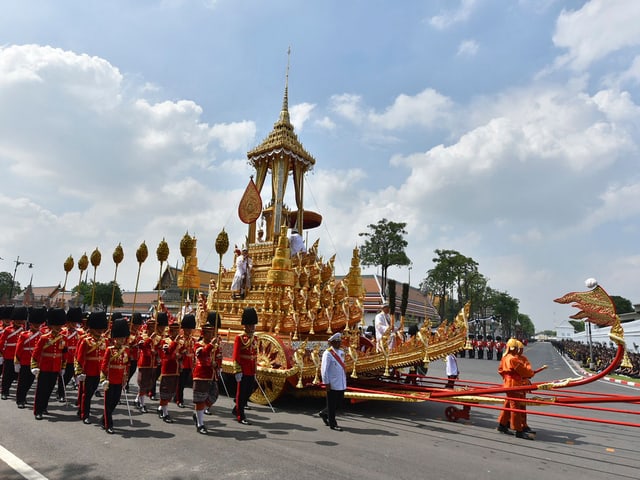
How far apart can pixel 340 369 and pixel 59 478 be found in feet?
13.0

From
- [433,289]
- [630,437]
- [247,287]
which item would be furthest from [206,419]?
[433,289]

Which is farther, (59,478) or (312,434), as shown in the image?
(312,434)

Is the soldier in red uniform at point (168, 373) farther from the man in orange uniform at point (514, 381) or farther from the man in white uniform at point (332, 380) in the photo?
the man in orange uniform at point (514, 381)

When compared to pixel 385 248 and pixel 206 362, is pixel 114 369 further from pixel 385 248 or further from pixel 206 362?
pixel 385 248

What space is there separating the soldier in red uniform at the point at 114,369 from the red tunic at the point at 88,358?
0.11m

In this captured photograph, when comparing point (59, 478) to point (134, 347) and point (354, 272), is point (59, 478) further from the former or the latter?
point (354, 272)

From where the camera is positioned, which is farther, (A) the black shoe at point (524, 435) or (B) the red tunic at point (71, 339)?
(B) the red tunic at point (71, 339)

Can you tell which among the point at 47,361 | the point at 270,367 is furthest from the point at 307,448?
the point at 47,361

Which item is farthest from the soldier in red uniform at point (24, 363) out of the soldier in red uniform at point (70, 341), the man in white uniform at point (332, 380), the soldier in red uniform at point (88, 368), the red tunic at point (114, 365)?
the man in white uniform at point (332, 380)

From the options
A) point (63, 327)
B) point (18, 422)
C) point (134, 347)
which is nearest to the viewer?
point (18, 422)

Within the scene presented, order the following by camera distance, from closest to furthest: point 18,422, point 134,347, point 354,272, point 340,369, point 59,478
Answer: point 59,478, point 18,422, point 340,369, point 134,347, point 354,272

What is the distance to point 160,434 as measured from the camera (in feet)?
18.8

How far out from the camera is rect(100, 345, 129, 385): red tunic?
599 cm

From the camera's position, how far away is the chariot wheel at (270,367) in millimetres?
7375
